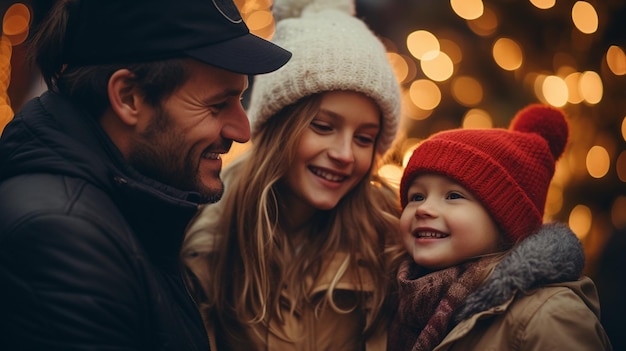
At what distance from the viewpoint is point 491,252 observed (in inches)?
103

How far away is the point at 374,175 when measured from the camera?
3521 millimetres

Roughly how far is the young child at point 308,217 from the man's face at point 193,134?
66cm

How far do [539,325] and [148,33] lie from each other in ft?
5.46

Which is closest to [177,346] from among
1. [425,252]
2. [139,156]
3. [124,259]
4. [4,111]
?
[124,259]

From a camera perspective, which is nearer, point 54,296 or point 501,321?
point 54,296

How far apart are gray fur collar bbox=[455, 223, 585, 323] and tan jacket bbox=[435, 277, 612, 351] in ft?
0.11

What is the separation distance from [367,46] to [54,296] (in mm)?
2041

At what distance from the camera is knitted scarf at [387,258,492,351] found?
2432 mm

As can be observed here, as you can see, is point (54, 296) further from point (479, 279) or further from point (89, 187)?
point (479, 279)

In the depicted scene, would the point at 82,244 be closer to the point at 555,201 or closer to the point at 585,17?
the point at 585,17

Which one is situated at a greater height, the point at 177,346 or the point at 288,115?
the point at 288,115

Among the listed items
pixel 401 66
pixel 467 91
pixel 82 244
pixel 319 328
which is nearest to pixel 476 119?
pixel 467 91

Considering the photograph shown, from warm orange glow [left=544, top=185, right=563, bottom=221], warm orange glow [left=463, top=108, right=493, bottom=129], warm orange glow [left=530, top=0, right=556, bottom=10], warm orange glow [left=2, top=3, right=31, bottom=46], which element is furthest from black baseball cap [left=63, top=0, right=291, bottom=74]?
warm orange glow [left=2, top=3, right=31, bottom=46]

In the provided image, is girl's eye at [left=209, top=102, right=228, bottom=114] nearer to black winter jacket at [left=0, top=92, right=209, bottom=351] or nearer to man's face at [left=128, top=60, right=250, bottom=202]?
man's face at [left=128, top=60, right=250, bottom=202]
